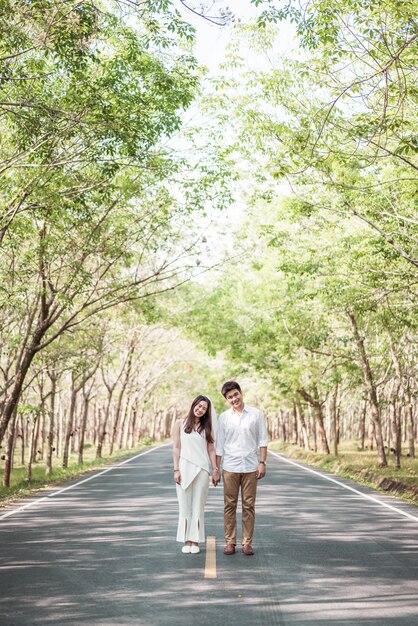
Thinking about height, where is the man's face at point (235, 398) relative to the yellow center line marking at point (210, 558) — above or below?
above

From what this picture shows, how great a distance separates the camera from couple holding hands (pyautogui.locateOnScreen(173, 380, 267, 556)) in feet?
28.0

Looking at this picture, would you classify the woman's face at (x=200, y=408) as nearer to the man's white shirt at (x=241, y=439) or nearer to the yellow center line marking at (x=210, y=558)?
the man's white shirt at (x=241, y=439)

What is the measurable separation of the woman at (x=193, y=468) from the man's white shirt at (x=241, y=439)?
6.0 inches

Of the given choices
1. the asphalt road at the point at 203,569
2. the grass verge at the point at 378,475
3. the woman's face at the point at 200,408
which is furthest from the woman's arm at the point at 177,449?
the grass verge at the point at 378,475

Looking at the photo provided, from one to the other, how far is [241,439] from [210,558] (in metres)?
1.34

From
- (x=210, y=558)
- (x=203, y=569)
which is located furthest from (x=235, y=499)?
(x=203, y=569)

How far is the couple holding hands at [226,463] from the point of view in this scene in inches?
336

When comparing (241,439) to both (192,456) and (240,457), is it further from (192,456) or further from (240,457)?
(192,456)

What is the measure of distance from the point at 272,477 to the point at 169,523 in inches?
411

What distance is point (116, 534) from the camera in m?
10.2

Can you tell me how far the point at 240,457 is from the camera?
8.53 meters

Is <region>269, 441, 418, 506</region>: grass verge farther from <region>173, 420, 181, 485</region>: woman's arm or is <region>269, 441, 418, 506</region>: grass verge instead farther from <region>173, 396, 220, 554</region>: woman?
<region>173, 420, 181, 485</region>: woman's arm

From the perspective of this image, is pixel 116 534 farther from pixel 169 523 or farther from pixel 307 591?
pixel 307 591

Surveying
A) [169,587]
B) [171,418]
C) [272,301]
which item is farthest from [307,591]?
[171,418]
